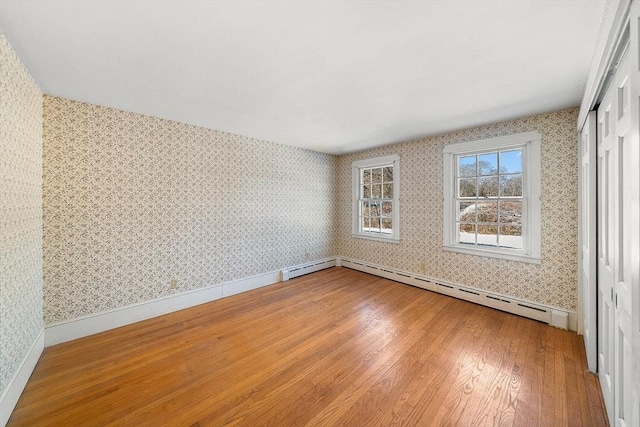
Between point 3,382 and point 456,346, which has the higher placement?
point 3,382

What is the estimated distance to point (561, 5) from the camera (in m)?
1.33

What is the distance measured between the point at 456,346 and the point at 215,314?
273 cm

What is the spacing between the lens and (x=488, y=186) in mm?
3430

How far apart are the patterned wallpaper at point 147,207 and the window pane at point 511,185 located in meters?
3.27

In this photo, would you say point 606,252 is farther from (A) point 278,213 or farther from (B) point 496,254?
(A) point 278,213

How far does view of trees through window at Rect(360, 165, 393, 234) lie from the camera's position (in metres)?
4.65

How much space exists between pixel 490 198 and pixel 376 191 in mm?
1938

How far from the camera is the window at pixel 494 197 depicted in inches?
118

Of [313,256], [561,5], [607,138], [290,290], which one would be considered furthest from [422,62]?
[313,256]

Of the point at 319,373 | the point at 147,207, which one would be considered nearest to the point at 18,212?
the point at 147,207

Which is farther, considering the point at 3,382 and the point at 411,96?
the point at 411,96

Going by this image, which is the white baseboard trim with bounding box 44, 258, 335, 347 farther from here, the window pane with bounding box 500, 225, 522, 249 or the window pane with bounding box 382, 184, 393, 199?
the window pane with bounding box 500, 225, 522, 249

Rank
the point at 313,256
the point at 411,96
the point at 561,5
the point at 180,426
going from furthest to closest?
1. the point at 313,256
2. the point at 411,96
3. the point at 180,426
4. the point at 561,5

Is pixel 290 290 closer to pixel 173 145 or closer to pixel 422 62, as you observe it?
pixel 173 145
